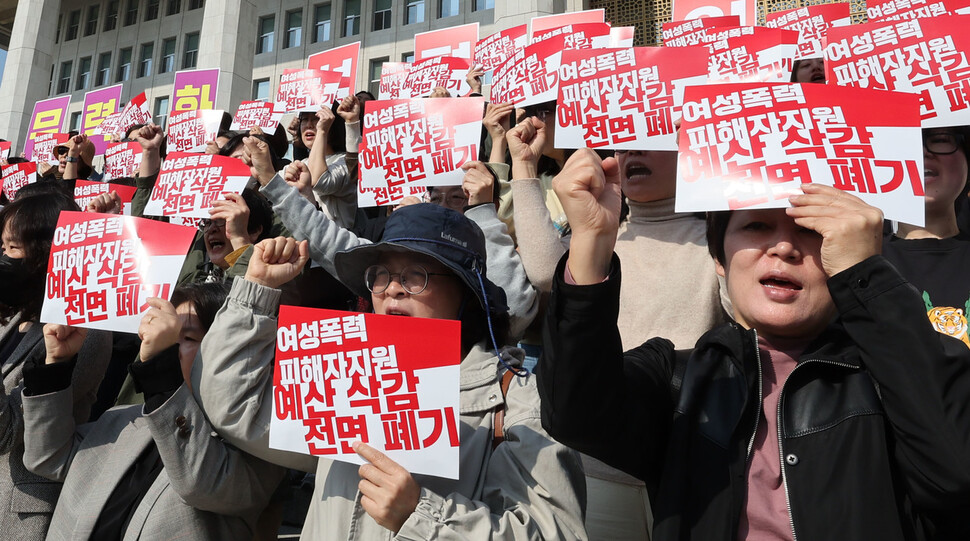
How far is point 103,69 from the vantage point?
32.2 metres

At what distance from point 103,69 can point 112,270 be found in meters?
35.0

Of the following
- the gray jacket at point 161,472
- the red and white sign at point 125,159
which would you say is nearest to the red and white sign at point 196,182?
the gray jacket at point 161,472

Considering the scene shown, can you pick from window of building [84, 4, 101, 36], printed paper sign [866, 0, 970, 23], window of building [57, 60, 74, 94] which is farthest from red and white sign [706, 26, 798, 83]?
window of building [57, 60, 74, 94]

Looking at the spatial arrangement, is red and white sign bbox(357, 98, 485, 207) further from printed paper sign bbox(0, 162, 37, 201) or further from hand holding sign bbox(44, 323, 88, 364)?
printed paper sign bbox(0, 162, 37, 201)

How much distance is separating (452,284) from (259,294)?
2.12 feet

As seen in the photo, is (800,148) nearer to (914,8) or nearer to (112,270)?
(112,270)

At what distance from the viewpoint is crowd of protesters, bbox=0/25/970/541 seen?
148 centimetres

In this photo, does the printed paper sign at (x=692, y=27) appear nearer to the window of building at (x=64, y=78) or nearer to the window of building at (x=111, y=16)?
the window of building at (x=111, y=16)

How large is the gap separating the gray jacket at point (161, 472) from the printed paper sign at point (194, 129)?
5733mm

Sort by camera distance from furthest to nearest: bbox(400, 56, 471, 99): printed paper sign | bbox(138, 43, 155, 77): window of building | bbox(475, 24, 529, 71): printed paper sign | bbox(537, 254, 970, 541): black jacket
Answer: bbox(138, 43, 155, 77): window of building → bbox(400, 56, 471, 99): printed paper sign → bbox(475, 24, 529, 71): printed paper sign → bbox(537, 254, 970, 541): black jacket

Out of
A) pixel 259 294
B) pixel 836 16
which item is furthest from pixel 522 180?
pixel 836 16

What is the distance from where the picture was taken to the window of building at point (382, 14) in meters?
25.6

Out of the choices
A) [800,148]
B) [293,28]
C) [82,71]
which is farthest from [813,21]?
[82,71]

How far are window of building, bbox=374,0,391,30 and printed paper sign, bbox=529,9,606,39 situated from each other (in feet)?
65.2
